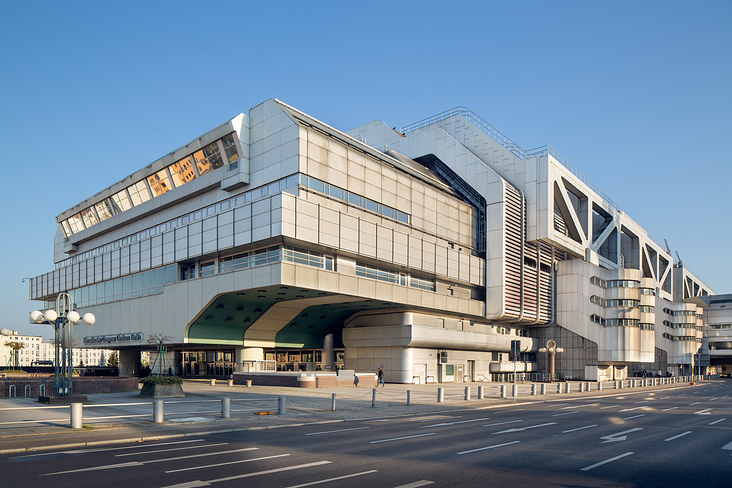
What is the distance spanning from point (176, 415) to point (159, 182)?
40.8m

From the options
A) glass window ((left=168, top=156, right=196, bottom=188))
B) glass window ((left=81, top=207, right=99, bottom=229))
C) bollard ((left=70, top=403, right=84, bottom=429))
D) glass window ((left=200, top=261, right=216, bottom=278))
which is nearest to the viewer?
bollard ((left=70, top=403, right=84, bottom=429))

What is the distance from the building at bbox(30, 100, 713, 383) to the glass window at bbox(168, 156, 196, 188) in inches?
8.1

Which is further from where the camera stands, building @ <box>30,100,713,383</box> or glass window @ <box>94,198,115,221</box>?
glass window @ <box>94,198,115,221</box>

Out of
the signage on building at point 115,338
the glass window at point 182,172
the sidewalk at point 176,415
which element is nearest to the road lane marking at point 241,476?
the sidewalk at point 176,415

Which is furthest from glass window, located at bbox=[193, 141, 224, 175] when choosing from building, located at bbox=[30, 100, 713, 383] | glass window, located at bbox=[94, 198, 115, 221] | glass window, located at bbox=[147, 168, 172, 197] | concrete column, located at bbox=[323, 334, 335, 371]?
concrete column, located at bbox=[323, 334, 335, 371]

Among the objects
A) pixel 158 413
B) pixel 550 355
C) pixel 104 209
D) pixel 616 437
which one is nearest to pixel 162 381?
pixel 158 413

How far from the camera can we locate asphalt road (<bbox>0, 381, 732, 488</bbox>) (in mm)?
11531

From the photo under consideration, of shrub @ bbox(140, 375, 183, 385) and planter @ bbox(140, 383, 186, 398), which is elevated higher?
shrub @ bbox(140, 375, 183, 385)

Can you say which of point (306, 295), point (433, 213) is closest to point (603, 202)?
point (433, 213)

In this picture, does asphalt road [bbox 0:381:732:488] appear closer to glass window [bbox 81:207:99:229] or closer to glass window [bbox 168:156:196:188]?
glass window [bbox 168:156:196:188]

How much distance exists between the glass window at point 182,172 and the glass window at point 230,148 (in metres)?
5.63

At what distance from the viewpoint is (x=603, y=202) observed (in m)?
83.3

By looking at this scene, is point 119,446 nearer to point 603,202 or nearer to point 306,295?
point 306,295

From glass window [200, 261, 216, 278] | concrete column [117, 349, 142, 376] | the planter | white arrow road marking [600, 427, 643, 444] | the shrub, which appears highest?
glass window [200, 261, 216, 278]
